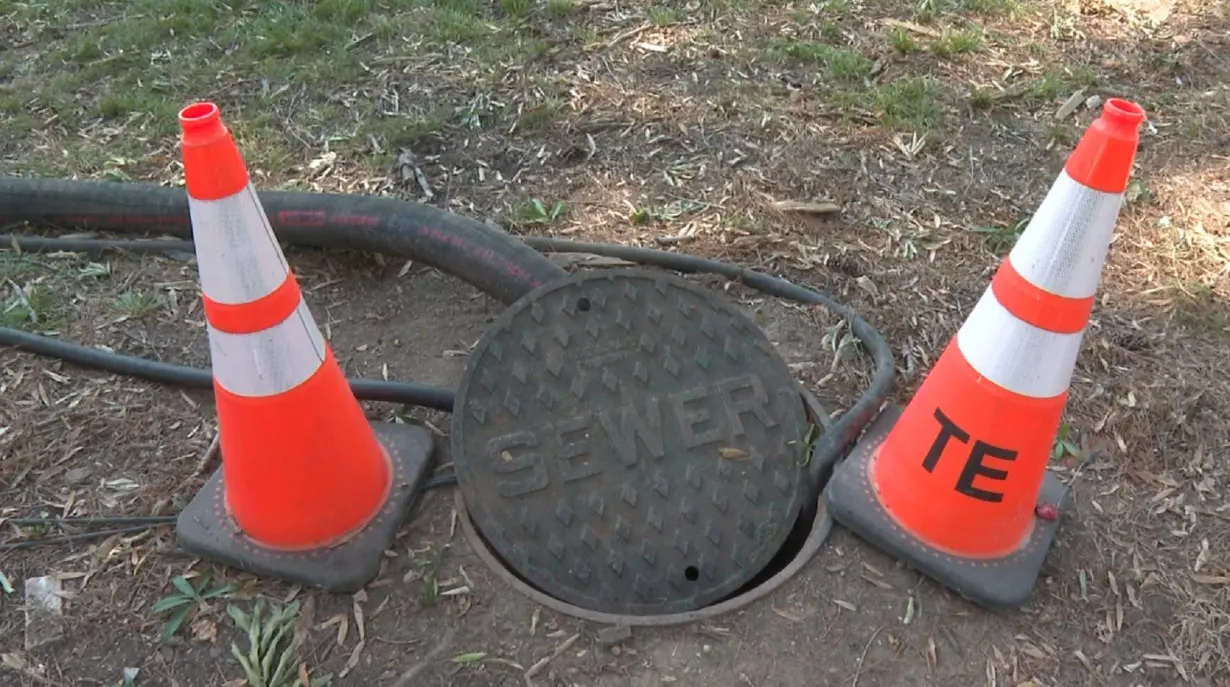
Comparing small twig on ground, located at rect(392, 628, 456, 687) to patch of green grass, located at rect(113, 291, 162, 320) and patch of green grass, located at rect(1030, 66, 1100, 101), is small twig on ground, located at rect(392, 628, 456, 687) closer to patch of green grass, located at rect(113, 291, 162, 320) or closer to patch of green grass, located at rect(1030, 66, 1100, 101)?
patch of green grass, located at rect(113, 291, 162, 320)

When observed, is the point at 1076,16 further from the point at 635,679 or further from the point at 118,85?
the point at 118,85

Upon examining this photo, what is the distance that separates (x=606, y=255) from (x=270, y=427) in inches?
61.0

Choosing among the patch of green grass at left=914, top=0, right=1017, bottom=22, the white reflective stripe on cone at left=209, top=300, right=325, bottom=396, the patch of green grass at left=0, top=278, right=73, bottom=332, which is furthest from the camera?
the patch of green grass at left=914, top=0, right=1017, bottom=22

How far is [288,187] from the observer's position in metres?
3.87

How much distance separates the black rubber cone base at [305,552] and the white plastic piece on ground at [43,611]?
33 centimetres

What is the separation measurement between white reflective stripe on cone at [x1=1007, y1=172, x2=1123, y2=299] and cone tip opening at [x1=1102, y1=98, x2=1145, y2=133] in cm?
14

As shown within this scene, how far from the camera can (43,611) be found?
236cm

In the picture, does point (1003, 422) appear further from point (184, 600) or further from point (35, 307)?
point (35, 307)

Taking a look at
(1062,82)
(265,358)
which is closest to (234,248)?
(265,358)

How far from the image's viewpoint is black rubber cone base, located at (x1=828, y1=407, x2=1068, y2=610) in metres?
2.35

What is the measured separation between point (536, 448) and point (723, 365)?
24.3 inches

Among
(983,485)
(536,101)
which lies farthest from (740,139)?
(983,485)

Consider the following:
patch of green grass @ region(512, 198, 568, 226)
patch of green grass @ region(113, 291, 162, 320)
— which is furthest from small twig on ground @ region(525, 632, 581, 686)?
patch of green grass @ region(113, 291, 162, 320)

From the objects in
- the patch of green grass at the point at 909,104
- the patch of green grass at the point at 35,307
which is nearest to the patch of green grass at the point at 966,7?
the patch of green grass at the point at 909,104
